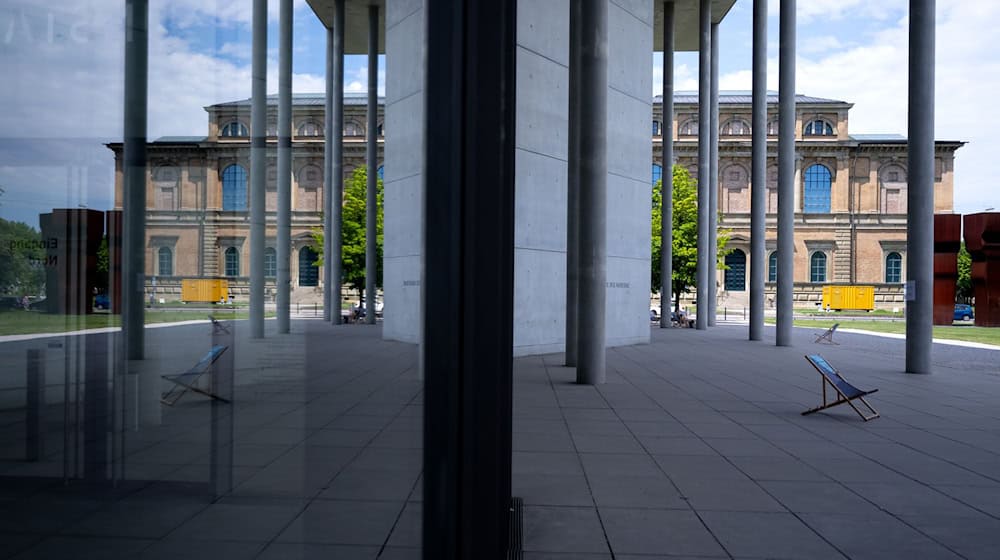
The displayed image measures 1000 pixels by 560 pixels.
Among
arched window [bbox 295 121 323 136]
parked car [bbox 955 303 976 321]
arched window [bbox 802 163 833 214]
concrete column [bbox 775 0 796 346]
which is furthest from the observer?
arched window [bbox 802 163 833 214]

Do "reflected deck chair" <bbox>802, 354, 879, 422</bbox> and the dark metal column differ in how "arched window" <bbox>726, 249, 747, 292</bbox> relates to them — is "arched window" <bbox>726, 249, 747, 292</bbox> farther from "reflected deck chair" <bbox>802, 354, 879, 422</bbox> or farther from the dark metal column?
the dark metal column

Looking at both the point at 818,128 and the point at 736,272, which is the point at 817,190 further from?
the point at 736,272

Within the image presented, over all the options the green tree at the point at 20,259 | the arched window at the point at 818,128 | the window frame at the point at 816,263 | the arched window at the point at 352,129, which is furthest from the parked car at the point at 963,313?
the green tree at the point at 20,259

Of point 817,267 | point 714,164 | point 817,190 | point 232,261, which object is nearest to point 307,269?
point 232,261

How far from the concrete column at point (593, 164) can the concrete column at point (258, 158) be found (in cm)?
1160

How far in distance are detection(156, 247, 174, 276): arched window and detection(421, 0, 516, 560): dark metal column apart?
87 centimetres

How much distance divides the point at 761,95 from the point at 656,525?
23066 millimetres

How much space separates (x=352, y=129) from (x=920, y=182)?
53.7ft

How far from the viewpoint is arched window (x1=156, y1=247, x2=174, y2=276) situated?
244 centimetres

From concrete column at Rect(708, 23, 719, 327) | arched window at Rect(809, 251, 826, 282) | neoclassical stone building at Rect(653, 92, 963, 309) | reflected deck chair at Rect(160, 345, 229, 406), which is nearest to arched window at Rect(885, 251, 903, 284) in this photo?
neoclassical stone building at Rect(653, 92, 963, 309)

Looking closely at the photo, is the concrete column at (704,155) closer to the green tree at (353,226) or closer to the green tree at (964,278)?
the green tree at (353,226)

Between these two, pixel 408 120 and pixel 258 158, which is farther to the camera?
pixel 408 120

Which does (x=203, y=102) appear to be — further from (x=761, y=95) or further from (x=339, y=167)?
(x=761, y=95)

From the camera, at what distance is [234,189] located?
249cm
